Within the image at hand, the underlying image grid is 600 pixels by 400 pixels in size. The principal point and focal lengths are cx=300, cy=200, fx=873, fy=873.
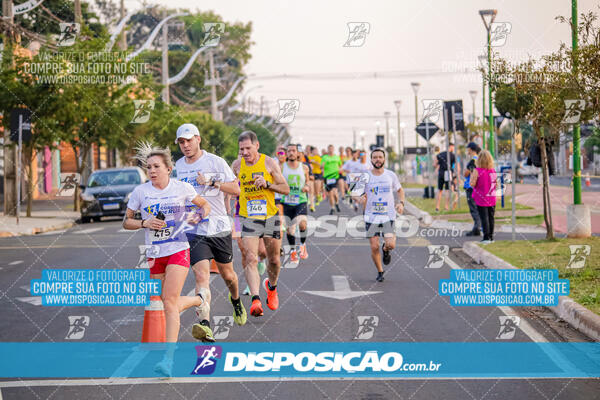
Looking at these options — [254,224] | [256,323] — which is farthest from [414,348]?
[254,224]

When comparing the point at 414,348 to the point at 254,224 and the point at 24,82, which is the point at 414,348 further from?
the point at 24,82

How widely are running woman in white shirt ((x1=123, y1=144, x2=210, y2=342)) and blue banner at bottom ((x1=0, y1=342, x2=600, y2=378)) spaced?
439 millimetres

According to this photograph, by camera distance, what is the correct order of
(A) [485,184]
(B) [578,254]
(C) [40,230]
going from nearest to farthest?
1. (B) [578,254]
2. (A) [485,184]
3. (C) [40,230]

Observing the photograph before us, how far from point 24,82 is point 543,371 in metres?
24.7

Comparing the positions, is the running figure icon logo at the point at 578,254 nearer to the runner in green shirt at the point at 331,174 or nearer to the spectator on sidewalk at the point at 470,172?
the spectator on sidewalk at the point at 470,172

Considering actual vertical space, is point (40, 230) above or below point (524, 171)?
below

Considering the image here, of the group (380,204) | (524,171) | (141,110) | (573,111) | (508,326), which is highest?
(141,110)

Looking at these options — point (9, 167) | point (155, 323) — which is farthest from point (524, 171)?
point (155, 323)

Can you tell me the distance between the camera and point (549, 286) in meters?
10.6

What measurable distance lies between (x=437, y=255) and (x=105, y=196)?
14.2m

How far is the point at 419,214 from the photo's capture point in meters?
26.1

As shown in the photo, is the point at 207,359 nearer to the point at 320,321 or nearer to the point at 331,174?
the point at 320,321

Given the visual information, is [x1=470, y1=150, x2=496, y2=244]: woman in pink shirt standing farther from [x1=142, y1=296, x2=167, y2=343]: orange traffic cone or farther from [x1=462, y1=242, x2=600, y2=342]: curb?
[x1=142, y1=296, x2=167, y2=343]: orange traffic cone

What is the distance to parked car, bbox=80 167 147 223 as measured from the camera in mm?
26688
